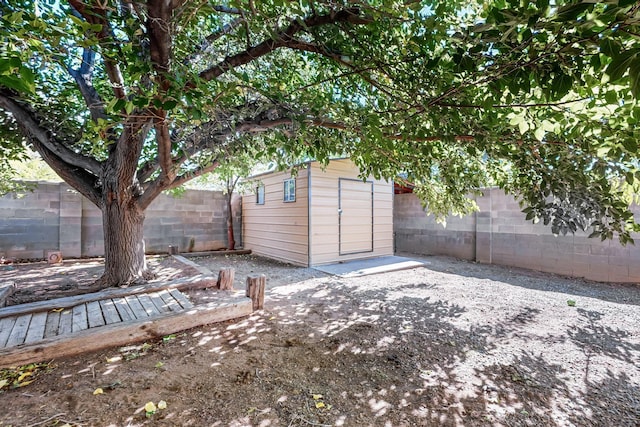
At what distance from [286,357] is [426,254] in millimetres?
7060

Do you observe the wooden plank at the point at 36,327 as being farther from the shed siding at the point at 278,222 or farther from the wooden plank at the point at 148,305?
the shed siding at the point at 278,222

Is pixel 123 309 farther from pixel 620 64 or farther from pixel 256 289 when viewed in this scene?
pixel 620 64

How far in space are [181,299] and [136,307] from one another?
18.1 inches

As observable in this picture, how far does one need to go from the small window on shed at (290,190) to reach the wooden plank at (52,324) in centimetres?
465

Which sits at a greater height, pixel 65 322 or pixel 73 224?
pixel 73 224

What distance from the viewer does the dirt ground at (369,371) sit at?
1.74 m

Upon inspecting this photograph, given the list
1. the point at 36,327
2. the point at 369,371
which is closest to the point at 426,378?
the point at 369,371

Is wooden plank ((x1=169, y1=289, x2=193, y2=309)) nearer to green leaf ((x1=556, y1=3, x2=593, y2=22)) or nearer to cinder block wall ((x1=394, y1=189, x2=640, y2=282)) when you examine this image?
green leaf ((x1=556, y1=3, x2=593, y2=22))

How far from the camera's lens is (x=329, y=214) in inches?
263

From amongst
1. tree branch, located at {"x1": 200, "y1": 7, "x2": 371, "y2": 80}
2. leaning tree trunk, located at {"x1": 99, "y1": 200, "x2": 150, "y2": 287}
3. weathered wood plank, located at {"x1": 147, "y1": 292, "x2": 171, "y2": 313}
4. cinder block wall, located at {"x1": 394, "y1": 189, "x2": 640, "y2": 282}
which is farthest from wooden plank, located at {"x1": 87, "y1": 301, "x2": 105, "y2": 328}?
cinder block wall, located at {"x1": 394, "y1": 189, "x2": 640, "y2": 282}

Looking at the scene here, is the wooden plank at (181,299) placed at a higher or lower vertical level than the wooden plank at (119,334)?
higher

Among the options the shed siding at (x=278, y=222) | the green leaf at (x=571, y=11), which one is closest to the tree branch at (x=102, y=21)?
the green leaf at (x=571, y=11)

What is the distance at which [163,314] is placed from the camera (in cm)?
282

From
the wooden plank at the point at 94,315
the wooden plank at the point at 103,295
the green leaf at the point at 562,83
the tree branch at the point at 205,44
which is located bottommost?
the wooden plank at the point at 94,315
